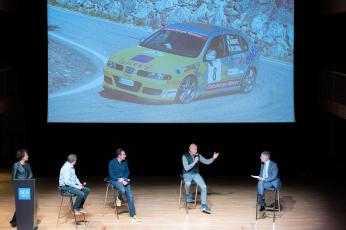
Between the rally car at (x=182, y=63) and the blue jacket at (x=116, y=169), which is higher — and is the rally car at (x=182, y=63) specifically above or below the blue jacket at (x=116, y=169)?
above

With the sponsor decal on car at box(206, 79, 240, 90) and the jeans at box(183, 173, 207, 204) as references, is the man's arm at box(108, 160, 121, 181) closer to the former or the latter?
the jeans at box(183, 173, 207, 204)

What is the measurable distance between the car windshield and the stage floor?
9.22 feet

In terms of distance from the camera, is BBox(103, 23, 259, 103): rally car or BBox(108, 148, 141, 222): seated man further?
BBox(103, 23, 259, 103): rally car

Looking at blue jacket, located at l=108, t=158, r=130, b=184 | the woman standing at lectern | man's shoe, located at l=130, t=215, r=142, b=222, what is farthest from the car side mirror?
the woman standing at lectern

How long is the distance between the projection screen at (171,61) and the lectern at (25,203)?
408 cm

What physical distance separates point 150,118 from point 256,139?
2538 millimetres

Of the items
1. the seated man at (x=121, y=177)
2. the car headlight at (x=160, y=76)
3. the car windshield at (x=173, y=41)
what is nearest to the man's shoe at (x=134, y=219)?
the seated man at (x=121, y=177)

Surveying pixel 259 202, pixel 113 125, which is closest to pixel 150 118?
pixel 113 125

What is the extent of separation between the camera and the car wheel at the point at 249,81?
14781mm

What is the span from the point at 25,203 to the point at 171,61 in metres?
4.89

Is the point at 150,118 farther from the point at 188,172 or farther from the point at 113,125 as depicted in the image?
the point at 188,172

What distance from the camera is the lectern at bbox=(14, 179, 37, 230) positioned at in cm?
1084

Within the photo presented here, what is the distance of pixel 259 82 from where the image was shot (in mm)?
14844

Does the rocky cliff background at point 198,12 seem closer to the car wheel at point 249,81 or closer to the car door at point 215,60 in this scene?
the car door at point 215,60
